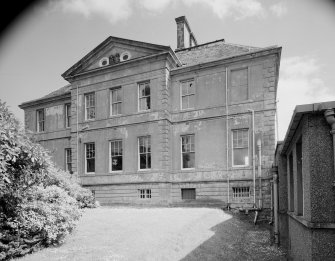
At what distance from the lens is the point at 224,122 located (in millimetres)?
18953

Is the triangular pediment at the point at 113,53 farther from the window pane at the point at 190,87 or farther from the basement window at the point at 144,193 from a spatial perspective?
the basement window at the point at 144,193

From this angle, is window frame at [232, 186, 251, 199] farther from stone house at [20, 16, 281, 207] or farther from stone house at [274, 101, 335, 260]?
stone house at [274, 101, 335, 260]

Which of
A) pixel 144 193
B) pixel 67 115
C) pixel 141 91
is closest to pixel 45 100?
pixel 67 115

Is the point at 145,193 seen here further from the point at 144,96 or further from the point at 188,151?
the point at 144,96

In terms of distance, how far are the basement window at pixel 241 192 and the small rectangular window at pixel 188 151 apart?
3303 mm

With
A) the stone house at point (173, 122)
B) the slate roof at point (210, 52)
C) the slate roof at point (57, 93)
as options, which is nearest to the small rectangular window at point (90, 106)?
the stone house at point (173, 122)

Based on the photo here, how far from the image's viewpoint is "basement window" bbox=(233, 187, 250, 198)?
17803mm

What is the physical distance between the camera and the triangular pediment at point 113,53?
67.9 ft

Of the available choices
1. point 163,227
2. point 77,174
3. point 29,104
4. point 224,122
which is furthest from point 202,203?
point 29,104

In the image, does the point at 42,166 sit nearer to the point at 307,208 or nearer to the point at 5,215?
the point at 5,215

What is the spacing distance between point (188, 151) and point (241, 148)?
3.63 m

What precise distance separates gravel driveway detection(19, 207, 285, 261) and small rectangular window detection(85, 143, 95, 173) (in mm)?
9212

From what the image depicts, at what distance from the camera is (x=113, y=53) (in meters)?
22.3

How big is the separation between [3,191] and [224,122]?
46.4 feet
